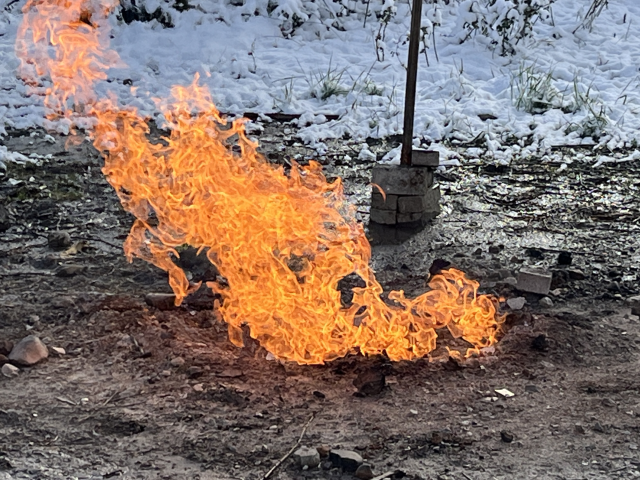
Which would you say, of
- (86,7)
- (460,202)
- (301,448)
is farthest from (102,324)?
(86,7)

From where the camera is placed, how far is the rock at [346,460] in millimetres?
3391

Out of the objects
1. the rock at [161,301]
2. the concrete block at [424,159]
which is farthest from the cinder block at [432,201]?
the rock at [161,301]

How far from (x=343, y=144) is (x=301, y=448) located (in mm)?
5594

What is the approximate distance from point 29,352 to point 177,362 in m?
0.75

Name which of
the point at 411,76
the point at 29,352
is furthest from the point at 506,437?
the point at 411,76

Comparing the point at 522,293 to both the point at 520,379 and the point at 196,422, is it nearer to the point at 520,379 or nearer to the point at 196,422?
the point at 520,379

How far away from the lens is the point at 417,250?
6301 mm

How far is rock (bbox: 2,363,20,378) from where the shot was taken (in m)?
4.15

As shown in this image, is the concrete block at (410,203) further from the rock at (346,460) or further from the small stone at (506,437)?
the rock at (346,460)

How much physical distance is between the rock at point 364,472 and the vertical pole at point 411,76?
3.65 m

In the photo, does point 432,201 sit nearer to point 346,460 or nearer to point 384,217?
point 384,217

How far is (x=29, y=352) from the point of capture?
4281mm

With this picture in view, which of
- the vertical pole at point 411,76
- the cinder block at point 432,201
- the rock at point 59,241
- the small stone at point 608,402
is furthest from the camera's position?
the cinder block at point 432,201

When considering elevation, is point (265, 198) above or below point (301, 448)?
above
